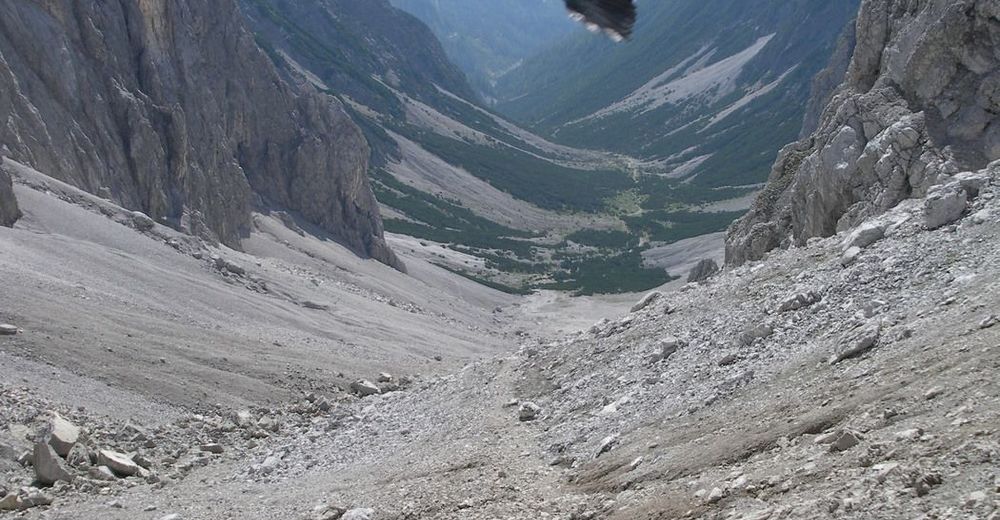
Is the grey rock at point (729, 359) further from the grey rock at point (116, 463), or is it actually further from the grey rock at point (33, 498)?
the grey rock at point (33, 498)

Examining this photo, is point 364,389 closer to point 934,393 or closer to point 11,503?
point 11,503

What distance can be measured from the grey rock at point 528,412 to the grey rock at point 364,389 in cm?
830

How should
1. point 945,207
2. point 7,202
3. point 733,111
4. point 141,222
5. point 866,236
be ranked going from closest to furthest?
1. point 945,207
2. point 866,236
3. point 7,202
4. point 141,222
5. point 733,111

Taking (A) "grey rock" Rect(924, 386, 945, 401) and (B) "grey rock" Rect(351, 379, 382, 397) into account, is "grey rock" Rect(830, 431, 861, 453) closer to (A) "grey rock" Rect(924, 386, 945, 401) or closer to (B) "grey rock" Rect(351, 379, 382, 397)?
(A) "grey rock" Rect(924, 386, 945, 401)

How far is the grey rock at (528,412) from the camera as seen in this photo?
14.9 m

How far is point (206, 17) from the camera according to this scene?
5378cm

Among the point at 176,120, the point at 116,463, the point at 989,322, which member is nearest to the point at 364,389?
the point at 116,463

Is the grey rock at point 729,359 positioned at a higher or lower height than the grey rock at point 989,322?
lower

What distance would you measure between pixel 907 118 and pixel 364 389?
1331cm

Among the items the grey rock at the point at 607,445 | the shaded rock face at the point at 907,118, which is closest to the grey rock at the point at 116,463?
the grey rock at the point at 607,445

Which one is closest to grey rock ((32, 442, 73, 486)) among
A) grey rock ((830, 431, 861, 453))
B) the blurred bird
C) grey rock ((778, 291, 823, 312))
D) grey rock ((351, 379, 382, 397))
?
grey rock ((351, 379, 382, 397))

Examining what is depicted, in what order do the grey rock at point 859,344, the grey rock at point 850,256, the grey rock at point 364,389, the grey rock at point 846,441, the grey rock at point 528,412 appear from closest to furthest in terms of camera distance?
the grey rock at point 846,441
the grey rock at point 859,344
the grey rock at point 850,256
the grey rock at point 528,412
the grey rock at point 364,389

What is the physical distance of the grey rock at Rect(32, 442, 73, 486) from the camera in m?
14.3

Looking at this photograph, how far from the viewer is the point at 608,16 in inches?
332
